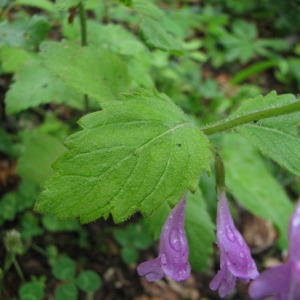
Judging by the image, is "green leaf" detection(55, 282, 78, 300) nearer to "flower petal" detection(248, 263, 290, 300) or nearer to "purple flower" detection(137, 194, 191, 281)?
"purple flower" detection(137, 194, 191, 281)

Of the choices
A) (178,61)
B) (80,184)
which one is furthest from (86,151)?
(178,61)

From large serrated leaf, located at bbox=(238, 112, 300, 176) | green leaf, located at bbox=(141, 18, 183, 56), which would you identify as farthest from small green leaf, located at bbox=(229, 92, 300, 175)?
green leaf, located at bbox=(141, 18, 183, 56)

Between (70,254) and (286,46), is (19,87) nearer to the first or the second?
(70,254)

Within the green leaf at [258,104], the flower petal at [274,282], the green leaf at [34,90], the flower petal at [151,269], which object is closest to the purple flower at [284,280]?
the flower petal at [274,282]

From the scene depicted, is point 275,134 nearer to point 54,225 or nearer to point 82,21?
point 82,21

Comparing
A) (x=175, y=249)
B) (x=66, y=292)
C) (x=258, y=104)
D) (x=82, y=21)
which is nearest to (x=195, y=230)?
(x=175, y=249)

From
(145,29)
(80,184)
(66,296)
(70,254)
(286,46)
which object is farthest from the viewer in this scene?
(286,46)
